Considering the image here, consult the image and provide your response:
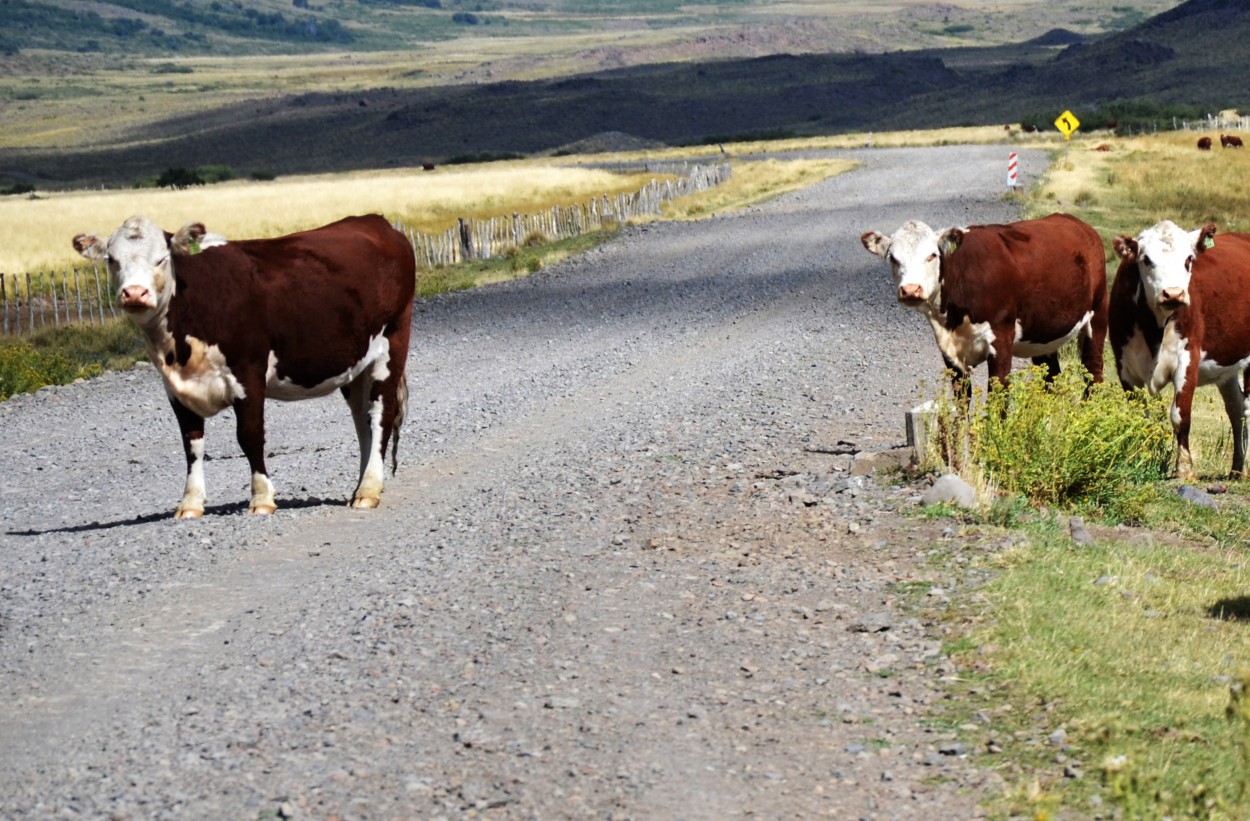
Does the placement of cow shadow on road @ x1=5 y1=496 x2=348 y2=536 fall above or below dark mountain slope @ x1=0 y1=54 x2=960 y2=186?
above

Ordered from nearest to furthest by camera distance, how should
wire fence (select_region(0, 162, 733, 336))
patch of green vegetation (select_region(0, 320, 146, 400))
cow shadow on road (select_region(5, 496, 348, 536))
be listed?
cow shadow on road (select_region(5, 496, 348, 536)) < patch of green vegetation (select_region(0, 320, 146, 400)) < wire fence (select_region(0, 162, 733, 336))

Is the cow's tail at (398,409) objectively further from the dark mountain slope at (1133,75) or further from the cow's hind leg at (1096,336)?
the dark mountain slope at (1133,75)

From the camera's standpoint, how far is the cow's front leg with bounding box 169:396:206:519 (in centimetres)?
1030

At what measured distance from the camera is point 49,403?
59.3 ft

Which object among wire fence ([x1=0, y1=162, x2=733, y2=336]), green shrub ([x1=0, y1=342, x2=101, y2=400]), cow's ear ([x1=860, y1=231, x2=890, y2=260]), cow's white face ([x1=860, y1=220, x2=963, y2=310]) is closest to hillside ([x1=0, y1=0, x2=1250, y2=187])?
wire fence ([x1=0, y1=162, x2=733, y2=336])

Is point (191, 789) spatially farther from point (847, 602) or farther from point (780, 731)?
Result: point (847, 602)

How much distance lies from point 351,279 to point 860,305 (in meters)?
12.5

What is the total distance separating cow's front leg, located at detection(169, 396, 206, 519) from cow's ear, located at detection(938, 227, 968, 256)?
4.89m

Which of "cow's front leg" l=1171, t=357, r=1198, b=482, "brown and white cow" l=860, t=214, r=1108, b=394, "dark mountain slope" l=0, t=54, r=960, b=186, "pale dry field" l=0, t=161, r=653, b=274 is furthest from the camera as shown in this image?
"dark mountain slope" l=0, t=54, r=960, b=186

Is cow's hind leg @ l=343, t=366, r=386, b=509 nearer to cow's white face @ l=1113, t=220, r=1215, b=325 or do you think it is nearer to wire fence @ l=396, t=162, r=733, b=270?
cow's white face @ l=1113, t=220, r=1215, b=325

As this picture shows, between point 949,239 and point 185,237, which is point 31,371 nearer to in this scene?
point 185,237

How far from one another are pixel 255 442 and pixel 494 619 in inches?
118

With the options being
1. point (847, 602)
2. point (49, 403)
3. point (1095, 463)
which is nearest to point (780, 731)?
point (847, 602)

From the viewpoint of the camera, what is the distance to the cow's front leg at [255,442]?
10.2 metres
